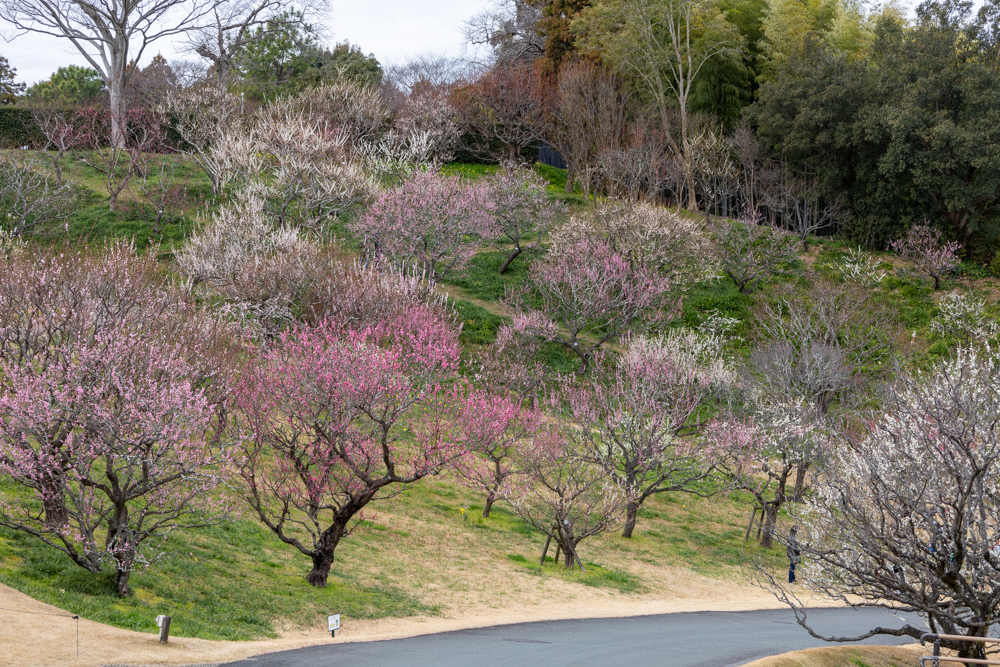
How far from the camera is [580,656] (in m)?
16.3

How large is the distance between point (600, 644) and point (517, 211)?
107ft

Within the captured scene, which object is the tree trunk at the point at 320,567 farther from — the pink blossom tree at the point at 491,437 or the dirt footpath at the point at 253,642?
the pink blossom tree at the point at 491,437

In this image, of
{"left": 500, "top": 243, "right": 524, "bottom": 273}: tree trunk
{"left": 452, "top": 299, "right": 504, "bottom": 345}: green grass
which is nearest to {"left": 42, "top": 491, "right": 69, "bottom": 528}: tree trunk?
{"left": 452, "top": 299, "right": 504, "bottom": 345}: green grass

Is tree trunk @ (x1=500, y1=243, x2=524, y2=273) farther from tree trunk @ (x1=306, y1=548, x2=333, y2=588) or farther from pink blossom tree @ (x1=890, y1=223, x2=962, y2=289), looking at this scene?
tree trunk @ (x1=306, y1=548, x2=333, y2=588)

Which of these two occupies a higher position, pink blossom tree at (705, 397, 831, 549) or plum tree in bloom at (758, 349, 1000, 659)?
plum tree in bloom at (758, 349, 1000, 659)

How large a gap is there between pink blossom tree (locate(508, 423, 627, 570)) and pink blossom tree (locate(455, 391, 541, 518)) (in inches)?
22.8

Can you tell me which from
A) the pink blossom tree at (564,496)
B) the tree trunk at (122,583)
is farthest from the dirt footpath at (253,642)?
the pink blossom tree at (564,496)

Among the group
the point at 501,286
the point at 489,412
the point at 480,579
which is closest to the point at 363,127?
the point at 501,286

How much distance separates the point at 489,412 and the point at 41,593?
43.5 feet

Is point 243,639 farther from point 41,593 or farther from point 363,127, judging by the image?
point 363,127

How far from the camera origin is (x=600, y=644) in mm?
17531

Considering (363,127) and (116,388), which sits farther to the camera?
(363,127)

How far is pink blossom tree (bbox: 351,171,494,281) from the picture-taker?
132 ft

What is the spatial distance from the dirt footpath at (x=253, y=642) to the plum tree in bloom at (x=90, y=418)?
7.19ft
